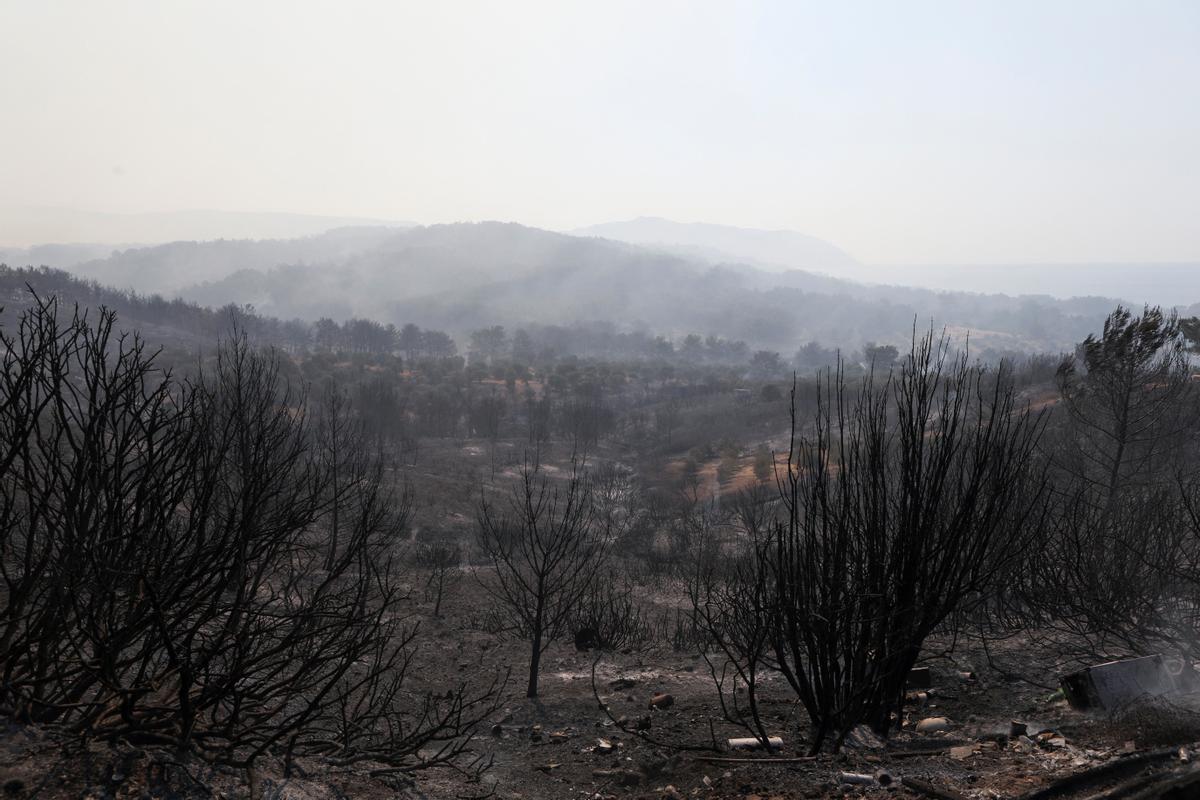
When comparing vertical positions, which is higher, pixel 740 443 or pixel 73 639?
pixel 73 639

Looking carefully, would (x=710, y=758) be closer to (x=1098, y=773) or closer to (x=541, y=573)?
(x=1098, y=773)

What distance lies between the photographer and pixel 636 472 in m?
46.5

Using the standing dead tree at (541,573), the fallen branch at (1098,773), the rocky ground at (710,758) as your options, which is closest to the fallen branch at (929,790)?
the rocky ground at (710,758)

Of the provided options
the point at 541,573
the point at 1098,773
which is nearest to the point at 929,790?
the point at 1098,773

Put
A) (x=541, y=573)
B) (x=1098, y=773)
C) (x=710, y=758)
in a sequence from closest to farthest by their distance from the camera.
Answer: (x=1098, y=773), (x=710, y=758), (x=541, y=573)

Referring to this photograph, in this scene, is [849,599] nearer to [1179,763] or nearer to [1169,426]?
[1179,763]

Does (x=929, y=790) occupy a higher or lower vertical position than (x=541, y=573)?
higher

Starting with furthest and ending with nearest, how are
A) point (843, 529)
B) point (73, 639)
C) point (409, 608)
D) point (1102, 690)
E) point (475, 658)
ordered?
point (409, 608) < point (475, 658) < point (1102, 690) < point (843, 529) < point (73, 639)

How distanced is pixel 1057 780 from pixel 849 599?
4.91 feet

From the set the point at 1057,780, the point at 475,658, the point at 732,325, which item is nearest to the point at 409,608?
the point at 475,658

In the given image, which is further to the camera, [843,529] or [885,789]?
[843,529]

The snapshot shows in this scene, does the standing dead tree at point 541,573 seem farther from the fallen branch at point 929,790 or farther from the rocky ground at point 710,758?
the fallen branch at point 929,790

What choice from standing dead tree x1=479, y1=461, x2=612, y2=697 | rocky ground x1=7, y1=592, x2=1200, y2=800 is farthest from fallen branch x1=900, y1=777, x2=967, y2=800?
standing dead tree x1=479, y1=461, x2=612, y2=697

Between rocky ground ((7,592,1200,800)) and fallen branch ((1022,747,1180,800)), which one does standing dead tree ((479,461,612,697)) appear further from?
fallen branch ((1022,747,1180,800))
